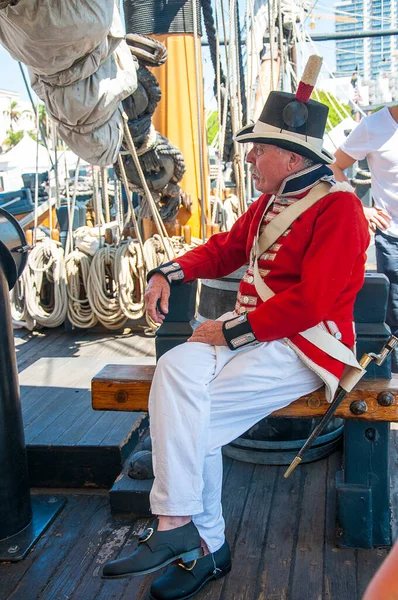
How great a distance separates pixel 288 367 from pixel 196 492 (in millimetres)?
480

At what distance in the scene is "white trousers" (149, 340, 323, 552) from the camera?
222 cm

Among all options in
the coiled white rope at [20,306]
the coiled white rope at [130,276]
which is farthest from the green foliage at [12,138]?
the coiled white rope at [130,276]

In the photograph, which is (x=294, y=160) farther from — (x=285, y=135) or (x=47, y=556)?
(x=47, y=556)

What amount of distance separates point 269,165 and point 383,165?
1423 mm

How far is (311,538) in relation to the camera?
2.60m

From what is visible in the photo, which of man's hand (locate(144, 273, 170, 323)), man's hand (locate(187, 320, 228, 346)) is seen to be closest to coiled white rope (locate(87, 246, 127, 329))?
man's hand (locate(144, 273, 170, 323))

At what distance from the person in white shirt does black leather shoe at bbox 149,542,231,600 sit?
1.79 m

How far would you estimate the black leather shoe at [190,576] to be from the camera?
2285 millimetres

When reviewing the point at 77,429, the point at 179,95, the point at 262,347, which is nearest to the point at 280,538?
the point at 262,347

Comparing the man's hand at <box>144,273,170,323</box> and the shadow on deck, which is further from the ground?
the man's hand at <box>144,273,170,323</box>

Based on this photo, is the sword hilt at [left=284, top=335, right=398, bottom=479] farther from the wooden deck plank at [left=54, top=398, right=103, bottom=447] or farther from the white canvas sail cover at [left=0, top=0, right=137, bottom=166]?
the white canvas sail cover at [left=0, top=0, right=137, bottom=166]

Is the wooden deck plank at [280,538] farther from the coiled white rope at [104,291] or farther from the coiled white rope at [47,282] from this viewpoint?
the coiled white rope at [47,282]

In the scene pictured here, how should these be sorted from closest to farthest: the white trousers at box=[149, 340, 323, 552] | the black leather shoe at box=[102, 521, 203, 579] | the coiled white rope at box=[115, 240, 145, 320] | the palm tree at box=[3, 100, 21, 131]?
the black leather shoe at box=[102, 521, 203, 579], the white trousers at box=[149, 340, 323, 552], the coiled white rope at box=[115, 240, 145, 320], the palm tree at box=[3, 100, 21, 131]

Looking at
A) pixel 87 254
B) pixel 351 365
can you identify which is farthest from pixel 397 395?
pixel 87 254
